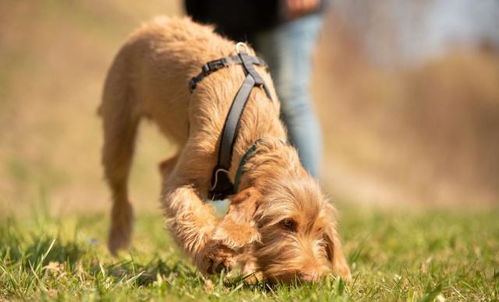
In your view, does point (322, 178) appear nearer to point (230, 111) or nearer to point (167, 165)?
point (167, 165)

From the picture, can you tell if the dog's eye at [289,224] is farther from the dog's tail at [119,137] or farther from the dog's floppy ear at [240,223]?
the dog's tail at [119,137]

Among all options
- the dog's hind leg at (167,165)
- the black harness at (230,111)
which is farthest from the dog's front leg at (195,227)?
the dog's hind leg at (167,165)

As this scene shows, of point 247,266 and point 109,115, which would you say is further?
point 109,115

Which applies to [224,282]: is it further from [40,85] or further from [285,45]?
[40,85]

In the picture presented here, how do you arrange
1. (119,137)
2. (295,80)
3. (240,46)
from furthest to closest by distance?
(295,80)
(119,137)
(240,46)

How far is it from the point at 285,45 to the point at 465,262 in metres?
1.92

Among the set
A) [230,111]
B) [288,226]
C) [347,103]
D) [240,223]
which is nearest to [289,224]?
[288,226]

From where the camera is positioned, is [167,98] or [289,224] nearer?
[289,224]

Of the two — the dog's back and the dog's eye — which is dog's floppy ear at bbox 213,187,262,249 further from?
the dog's back

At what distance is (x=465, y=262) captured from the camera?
3652 mm

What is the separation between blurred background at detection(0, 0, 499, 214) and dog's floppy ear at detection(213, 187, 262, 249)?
22.0ft

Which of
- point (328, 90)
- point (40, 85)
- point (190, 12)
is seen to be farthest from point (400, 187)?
point (190, 12)

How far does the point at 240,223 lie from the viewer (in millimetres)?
2697

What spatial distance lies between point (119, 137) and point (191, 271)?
4.55 feet
